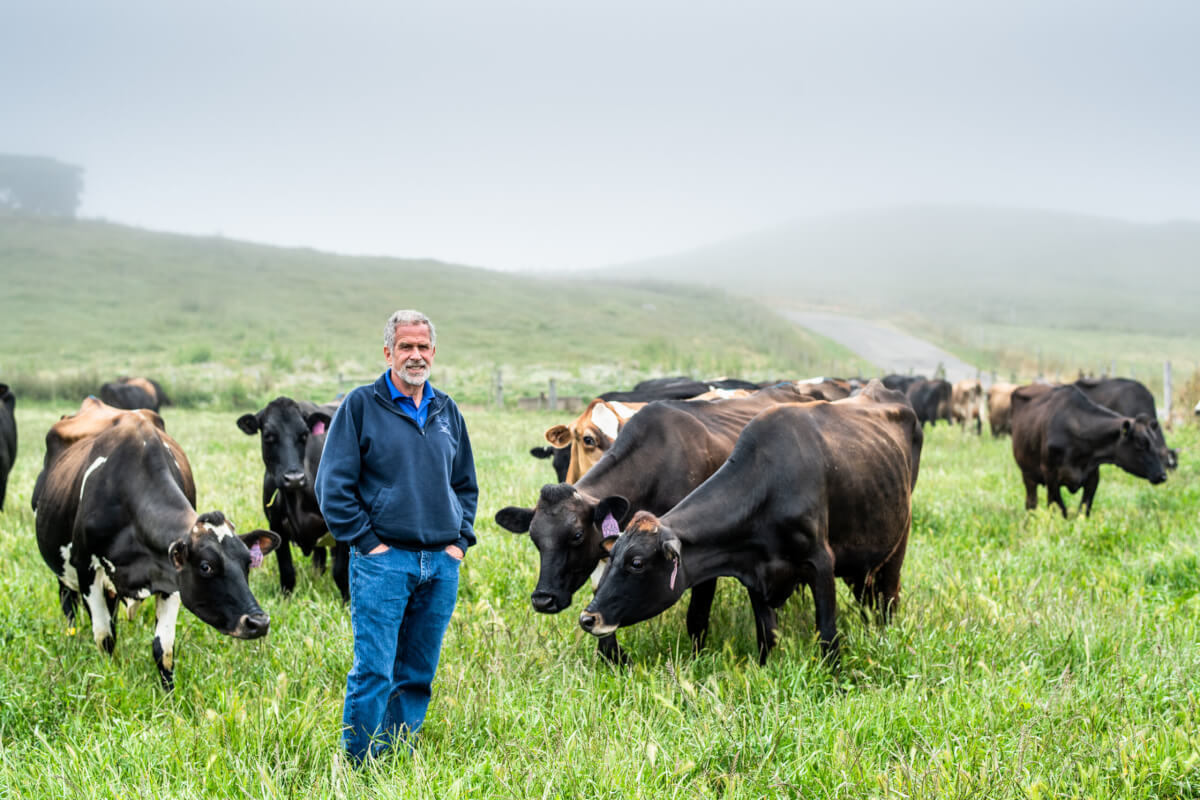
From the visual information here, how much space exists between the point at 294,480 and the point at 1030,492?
8586 mm

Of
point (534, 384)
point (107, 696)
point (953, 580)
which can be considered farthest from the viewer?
point (534, 384)

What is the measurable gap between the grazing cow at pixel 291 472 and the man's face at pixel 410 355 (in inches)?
138

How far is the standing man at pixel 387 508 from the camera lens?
152 inches

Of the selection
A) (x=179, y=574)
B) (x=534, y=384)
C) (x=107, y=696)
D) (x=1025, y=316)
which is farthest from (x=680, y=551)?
(x=1025, y=316)

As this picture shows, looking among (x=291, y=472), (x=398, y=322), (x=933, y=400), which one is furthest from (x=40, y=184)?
(x=398, y=322)

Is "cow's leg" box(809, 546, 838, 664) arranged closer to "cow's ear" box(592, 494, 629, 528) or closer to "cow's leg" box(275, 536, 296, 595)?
"cow's ear" box(592, 494, 629, 528)

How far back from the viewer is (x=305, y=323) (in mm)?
58312

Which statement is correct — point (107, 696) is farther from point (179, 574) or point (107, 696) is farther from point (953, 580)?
point (953, 580)

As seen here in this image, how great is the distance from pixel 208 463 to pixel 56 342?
43.0 meters

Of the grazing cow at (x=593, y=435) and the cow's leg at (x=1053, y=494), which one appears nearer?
the grazing cow at (x=593, y=435)

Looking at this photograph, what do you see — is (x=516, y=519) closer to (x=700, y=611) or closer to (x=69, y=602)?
(x=700, y=611)

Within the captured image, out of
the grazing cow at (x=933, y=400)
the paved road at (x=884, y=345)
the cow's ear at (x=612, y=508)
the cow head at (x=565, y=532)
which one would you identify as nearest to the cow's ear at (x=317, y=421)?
the cow head at (x=565, y=532)

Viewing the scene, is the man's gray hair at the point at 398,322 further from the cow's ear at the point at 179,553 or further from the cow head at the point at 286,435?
the cow head at the point at 286,435

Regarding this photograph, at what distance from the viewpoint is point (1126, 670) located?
16.1 ft
